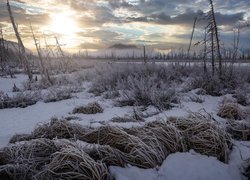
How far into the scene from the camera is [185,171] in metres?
3.38

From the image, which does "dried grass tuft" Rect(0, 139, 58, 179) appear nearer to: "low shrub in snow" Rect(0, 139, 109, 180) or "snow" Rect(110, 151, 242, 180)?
"low shrub in snow" Rect(0, 139, 109, 180)

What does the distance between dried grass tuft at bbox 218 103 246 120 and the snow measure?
241 centimetres

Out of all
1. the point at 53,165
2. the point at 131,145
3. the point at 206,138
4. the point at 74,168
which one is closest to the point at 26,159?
the point at 53,165

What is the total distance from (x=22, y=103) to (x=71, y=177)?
6398mm

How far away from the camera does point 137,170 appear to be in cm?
343

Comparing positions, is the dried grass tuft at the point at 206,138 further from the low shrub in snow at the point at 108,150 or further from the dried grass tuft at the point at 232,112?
the dried grass tuft at the point at 232,112

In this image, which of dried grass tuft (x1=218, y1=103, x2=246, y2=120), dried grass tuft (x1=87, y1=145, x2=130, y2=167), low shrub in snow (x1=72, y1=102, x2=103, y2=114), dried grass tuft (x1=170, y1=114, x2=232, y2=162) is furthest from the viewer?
low shrub in snow (x1=72, y1=102, x2=103, y2=114)

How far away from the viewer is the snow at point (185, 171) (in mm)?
3295

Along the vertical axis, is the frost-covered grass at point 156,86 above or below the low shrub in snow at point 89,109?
above

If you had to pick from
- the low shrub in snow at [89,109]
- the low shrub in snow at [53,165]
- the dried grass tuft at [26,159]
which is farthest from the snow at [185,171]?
the low shrub in snow at [89,109]

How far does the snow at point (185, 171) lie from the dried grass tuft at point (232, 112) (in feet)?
7.92

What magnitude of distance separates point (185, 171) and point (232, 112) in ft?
9.76

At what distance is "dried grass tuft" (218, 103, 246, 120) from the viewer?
575 centimetres

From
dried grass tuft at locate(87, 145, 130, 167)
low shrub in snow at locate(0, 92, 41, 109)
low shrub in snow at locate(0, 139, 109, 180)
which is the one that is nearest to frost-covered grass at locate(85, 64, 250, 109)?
low shrub in snow at locate(0, 92, 41, 109)
